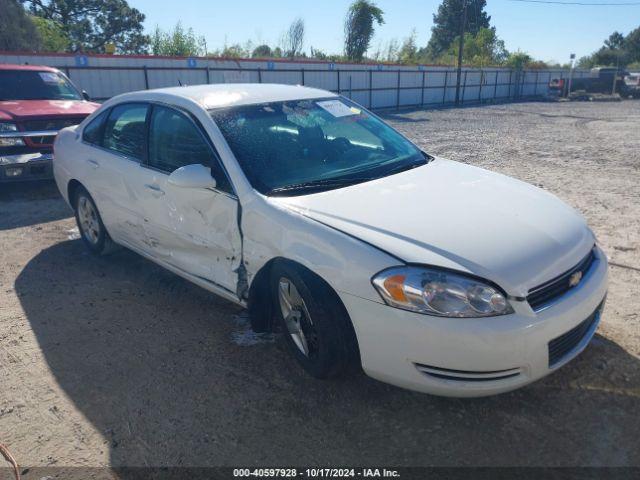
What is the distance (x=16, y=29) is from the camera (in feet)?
95.5

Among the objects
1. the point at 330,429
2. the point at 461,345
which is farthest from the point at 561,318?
the point at 330,429

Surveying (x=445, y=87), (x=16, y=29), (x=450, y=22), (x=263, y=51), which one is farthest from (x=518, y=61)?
(x=450, y=22)

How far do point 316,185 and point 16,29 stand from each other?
3315cm

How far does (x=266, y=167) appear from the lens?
321 centimetres

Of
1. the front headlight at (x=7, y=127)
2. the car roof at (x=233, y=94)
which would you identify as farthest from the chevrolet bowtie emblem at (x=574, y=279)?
the front headlight at (x=7, y=127)

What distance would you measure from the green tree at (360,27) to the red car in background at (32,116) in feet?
103

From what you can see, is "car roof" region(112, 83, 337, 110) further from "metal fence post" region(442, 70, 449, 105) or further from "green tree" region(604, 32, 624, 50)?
"green tree" region(604, 32, 624, 50)

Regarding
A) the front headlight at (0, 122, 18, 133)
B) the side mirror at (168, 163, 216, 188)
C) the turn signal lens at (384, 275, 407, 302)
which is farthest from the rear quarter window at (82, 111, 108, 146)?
the turn signal lens at (384, 275, 407, 302)

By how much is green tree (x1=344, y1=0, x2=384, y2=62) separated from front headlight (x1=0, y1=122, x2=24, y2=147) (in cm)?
3311

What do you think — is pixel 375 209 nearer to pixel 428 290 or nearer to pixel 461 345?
pixel 428 290

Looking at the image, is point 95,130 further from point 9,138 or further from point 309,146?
point 9,138

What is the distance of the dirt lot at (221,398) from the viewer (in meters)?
2.44

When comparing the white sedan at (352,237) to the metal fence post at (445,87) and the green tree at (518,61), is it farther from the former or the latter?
the green tree at (518,61)

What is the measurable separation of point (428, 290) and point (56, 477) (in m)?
1.90
